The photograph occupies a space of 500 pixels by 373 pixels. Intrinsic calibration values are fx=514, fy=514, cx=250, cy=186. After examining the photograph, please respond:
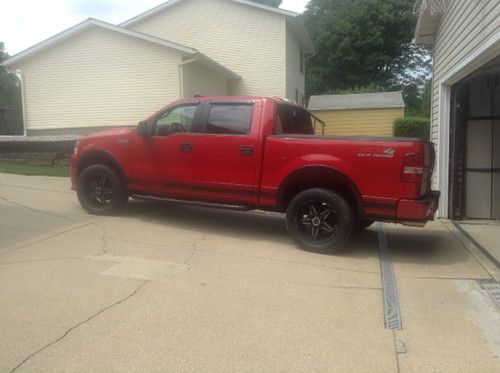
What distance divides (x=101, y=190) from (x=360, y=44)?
43.4 metres

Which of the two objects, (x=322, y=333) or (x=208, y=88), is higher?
(x=208, y=88)

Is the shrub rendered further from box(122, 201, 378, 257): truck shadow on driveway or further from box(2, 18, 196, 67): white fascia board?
box(122, 201, 378, 257): truck shadow on driveway

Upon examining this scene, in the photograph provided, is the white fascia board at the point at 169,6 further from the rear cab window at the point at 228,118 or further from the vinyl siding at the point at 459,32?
the rear cab window at the point at 228,118

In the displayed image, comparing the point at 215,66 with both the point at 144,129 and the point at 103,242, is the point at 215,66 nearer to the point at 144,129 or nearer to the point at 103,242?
the point at 144,129

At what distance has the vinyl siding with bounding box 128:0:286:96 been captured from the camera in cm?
2141

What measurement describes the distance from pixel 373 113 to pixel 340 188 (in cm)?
2334

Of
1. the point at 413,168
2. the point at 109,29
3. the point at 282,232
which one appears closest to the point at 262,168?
the point at 282,232

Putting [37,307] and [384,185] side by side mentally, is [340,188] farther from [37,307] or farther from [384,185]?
[37,307]

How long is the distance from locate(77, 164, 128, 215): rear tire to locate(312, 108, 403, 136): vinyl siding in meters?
21.7

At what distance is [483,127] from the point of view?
356 inches

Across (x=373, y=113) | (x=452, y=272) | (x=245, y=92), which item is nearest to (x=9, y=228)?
(x=452, y=272)

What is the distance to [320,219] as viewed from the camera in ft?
21.5

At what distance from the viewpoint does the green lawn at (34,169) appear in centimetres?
1314

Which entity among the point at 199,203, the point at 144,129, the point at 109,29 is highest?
the point at 109,29
